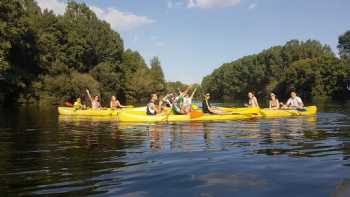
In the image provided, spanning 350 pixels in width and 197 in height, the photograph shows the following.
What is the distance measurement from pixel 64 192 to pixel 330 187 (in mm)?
4147

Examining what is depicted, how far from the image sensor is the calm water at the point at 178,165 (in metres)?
6.93

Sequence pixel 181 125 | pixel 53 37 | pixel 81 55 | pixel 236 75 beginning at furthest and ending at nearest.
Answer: pixel 236 75 → pixel 81 55 → pixel 53 37 → pixel 181 125

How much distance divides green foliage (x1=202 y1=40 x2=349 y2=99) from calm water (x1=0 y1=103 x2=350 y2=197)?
75.5m

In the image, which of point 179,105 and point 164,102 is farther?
point 164,102

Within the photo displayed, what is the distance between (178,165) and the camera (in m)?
8.90

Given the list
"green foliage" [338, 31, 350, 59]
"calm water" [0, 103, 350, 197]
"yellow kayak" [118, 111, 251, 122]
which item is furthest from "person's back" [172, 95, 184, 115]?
"green foliage" [338, 31, 350, 59]

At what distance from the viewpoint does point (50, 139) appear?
45.9 feet

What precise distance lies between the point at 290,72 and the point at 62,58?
5284cm

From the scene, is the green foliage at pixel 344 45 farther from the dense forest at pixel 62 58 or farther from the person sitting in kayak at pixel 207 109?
the person sitting in kayak at pixel 207 109

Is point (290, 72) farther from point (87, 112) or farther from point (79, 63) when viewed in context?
point (87, 112)

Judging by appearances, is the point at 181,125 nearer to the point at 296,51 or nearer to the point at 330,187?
the point at 330,187

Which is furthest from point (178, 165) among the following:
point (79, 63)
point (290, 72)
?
point (290, 72)

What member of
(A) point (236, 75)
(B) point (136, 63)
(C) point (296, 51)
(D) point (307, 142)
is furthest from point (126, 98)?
(A) point (236, 75)

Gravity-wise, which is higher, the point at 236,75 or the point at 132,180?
the point at 236,75
